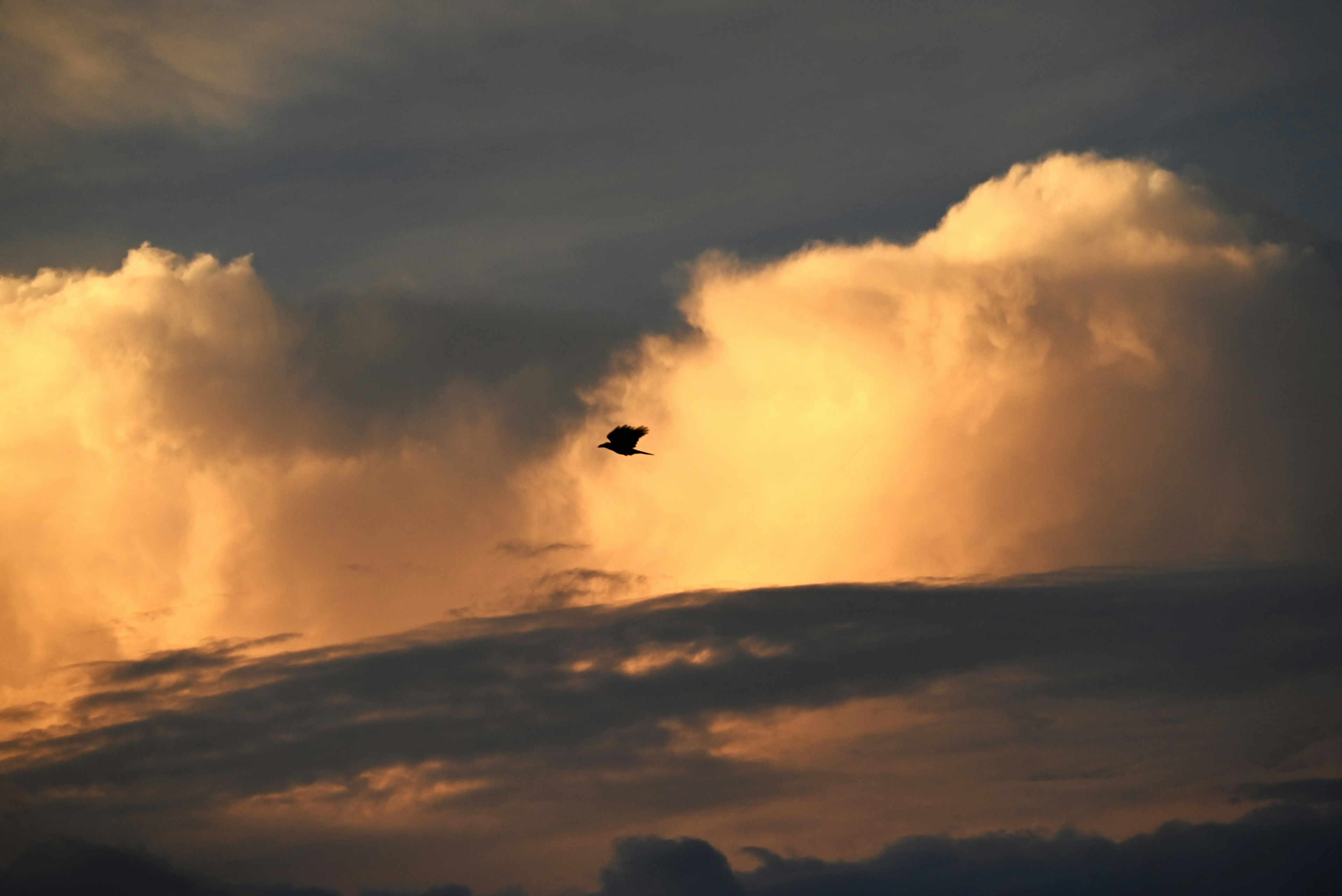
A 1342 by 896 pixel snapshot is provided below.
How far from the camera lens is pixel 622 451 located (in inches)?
5906
